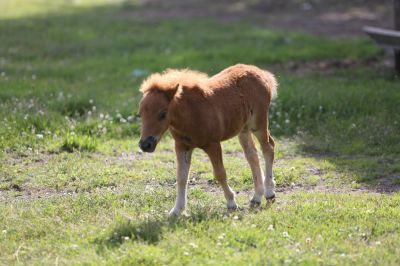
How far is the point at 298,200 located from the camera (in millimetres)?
7906

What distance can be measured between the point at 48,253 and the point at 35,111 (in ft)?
17.6

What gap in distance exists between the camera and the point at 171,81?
7000 millimetres

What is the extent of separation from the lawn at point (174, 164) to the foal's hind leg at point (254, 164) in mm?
210

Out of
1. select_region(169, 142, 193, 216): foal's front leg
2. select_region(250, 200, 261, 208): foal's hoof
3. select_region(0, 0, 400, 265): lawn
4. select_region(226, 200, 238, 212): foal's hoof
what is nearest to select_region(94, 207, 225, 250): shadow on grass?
select_region(0, 0, 400, 265): lawn

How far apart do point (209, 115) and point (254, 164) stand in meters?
1.01

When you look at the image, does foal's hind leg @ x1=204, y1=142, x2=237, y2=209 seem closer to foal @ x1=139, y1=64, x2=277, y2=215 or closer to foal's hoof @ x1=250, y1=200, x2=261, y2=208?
foal @ x1=139, y1=64, x2=277, y2=215

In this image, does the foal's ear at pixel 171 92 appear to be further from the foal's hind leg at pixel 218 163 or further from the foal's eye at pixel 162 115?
the foal's hind leg at pixel 218 163

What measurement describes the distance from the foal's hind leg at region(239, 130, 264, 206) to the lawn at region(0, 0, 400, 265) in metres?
0.21

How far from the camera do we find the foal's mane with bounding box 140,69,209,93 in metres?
6.89

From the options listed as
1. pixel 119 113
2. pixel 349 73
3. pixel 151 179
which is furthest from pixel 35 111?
pixel 349 73

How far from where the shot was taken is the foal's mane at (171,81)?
6887 millimetres

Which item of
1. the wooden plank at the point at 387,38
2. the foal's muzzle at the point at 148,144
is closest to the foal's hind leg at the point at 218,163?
the foal's muzzle at the point at 148,144

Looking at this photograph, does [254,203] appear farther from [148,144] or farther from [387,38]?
[387,38]

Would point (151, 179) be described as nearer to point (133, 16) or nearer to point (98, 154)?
point (98, 154)
